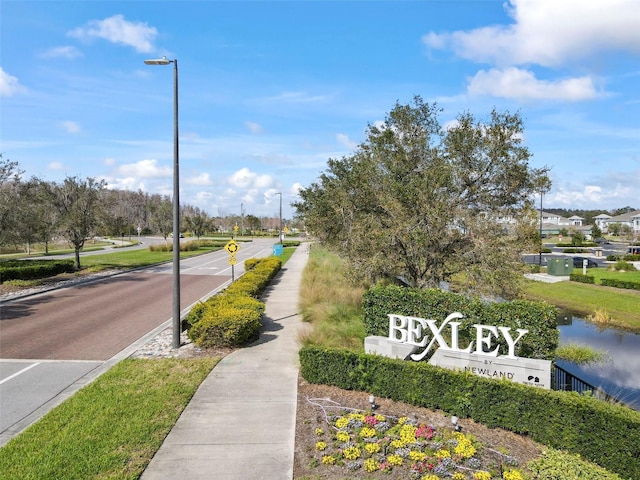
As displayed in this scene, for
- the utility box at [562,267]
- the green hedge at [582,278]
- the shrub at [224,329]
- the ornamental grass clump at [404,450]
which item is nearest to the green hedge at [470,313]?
the ornamental grass clump at [404,450]

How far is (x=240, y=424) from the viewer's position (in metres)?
7.38

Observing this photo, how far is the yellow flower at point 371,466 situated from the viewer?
5977 mm

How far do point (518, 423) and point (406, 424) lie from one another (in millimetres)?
1893

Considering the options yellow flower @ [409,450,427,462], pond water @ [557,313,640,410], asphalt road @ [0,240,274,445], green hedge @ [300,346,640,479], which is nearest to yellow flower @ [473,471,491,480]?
yellow flower @ [409,450,427,462]

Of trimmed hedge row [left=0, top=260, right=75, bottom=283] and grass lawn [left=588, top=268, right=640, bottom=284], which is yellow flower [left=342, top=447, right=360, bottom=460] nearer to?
trimmed hedge row [left=0, top=260, right=75, bottom=283]

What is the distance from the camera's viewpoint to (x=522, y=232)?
12.4 metres

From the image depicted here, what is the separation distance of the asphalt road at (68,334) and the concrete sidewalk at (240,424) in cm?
285

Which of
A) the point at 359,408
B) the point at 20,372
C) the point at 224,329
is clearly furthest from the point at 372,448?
the point at 20,372

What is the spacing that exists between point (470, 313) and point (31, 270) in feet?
80.3

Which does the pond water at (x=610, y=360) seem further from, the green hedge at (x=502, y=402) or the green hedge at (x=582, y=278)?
the green hedge at (x=582, y=278)

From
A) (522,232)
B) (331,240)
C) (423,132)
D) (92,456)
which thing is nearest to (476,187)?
(522,232)

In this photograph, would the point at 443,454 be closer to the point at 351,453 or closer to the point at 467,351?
the point at 351,453

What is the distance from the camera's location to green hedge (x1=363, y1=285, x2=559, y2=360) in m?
8.99

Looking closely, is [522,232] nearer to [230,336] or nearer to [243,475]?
[230,336]
